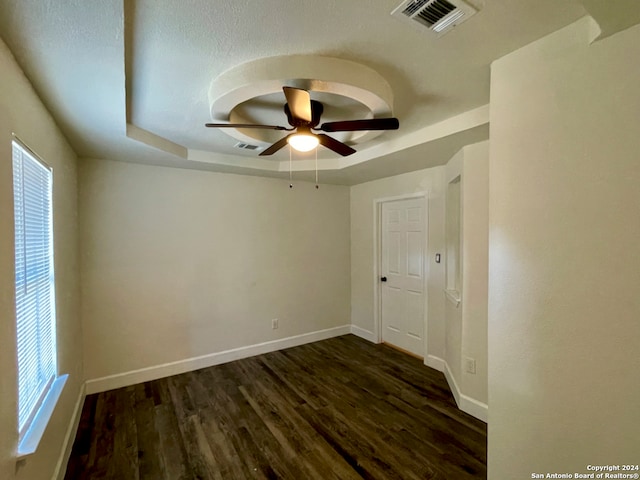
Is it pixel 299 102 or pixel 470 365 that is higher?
pixel 299 102

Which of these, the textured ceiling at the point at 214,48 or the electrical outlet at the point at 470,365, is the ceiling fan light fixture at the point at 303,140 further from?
the electrical outlet at the point at 470,365

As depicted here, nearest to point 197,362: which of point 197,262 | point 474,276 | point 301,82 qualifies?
point 197,262

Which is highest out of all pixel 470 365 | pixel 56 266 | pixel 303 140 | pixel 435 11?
pixel 435 11

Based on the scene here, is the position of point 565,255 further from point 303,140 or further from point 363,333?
point 363,333

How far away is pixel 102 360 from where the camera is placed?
2.97 meters

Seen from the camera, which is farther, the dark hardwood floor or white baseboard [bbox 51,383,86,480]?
the dark hardwood floor

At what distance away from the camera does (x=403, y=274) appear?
392 cm

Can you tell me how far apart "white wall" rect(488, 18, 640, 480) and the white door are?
212 cm

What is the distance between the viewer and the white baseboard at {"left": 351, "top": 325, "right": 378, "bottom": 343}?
4253mm

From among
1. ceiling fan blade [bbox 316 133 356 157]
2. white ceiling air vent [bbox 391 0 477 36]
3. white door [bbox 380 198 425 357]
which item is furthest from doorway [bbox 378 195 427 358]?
white ceiling air vent [bbox 391 0 477 36]

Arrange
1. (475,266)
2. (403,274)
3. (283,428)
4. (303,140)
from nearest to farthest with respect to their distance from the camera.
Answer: (303,140) → (283,428) → (475,266) → (403,274)

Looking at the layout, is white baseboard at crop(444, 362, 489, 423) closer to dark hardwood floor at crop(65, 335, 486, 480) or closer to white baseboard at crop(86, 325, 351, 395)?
dark hardwood floor at crop(65, 335, 486, 480)

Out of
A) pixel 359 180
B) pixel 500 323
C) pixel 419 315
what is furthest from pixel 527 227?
pixel 359 180

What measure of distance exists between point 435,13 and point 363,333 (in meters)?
3.97
